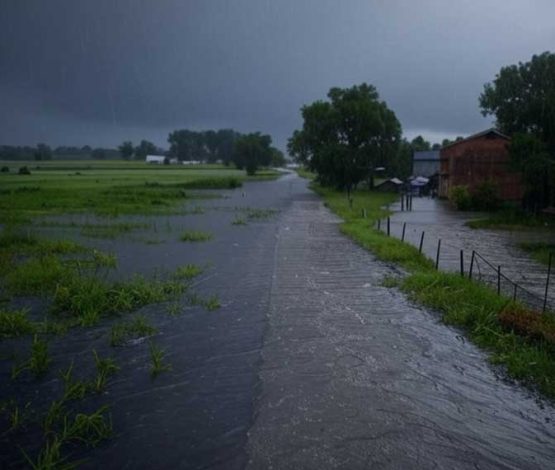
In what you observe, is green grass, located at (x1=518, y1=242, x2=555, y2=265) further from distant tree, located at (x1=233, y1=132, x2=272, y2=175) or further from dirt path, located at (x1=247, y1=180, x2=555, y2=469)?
distant tree, located at (x1=233, y1=132, x2=272, y2=175)

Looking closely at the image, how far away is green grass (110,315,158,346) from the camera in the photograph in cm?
1035

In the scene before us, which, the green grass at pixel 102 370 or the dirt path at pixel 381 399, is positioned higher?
the green grass at pixel 102 370

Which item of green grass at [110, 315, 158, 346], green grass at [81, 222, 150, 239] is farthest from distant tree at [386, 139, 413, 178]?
green grass at [110, 315, 158, 346]

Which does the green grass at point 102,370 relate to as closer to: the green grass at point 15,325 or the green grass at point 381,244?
the green grass at point 15,325

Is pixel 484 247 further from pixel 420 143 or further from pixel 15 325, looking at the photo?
pixel 420 143

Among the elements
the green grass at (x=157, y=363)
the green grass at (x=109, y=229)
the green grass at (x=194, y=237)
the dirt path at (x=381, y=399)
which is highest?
the green grass at (x=109, y=229)

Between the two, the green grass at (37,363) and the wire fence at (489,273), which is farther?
the wire fence at (489,273)

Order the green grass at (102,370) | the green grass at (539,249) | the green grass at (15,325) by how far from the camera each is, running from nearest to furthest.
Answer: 1. the green grass at (102,370)
2. the green grass at (15,325)
3. the green grass at (539,249)

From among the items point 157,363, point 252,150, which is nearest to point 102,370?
point 157,363

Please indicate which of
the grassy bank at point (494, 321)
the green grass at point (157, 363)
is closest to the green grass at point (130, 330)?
the green grass at point (157, 363)

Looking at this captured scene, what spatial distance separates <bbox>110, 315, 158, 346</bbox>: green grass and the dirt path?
2836mm

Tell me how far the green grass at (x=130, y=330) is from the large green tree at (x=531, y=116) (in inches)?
1302

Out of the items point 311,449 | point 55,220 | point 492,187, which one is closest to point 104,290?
point 311,449

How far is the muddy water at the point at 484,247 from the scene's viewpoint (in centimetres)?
1578
